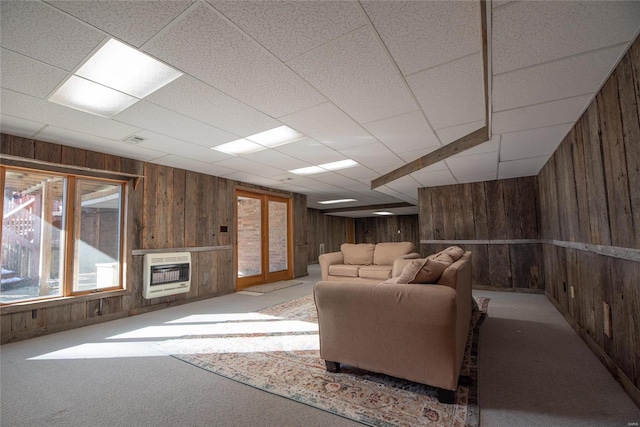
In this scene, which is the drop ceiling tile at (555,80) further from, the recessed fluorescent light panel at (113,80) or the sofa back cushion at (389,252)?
the sofa back cushion at (389,252)

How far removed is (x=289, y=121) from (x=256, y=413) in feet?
8.26

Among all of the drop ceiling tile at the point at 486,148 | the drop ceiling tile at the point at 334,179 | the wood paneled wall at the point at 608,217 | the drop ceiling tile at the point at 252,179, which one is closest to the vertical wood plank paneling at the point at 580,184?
the wood paneled wall at the point at 608,217

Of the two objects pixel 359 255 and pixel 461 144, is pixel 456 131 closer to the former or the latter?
pixel 461 144

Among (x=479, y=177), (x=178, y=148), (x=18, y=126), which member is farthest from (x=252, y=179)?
(x=479, y=177)

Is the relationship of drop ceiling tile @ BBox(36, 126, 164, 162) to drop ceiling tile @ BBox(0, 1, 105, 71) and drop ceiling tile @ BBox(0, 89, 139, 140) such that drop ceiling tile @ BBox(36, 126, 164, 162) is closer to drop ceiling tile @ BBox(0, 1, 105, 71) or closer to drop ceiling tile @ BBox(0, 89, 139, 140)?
drop ceiling tile @ BBox(0, 89, 139, 140)

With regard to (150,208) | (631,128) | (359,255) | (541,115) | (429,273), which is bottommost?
(359,255)

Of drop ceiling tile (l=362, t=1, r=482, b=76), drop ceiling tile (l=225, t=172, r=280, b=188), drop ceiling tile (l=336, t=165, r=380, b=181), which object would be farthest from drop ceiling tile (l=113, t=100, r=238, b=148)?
drop ceiling tile (l=336, t=165, r=380, b=181)

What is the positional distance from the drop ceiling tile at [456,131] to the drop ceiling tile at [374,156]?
2.48 ft

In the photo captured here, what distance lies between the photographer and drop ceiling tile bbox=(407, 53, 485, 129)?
2119 millimetres

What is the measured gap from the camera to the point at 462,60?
2023 mm

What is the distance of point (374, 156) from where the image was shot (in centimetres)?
450

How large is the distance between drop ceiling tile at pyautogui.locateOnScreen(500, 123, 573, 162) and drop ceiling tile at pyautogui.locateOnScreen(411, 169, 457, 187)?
1074mm

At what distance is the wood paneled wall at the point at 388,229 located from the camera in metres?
13.3

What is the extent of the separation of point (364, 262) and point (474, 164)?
2673 millimetres
